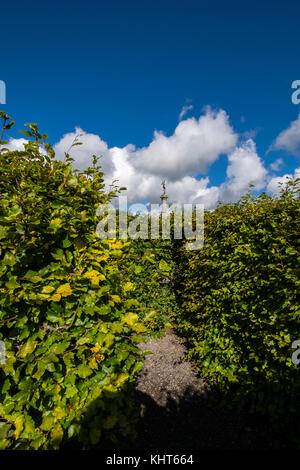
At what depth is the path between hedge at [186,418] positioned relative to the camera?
2848mm

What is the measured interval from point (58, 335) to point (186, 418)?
322 cm

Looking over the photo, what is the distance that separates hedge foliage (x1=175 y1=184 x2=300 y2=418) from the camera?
254 centimetres

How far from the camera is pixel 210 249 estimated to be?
13.8ft

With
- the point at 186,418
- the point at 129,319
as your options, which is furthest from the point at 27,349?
the point at 186,418

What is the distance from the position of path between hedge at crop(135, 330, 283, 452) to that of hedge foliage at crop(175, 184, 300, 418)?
0.30 meters

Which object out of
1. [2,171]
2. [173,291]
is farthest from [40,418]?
[173,291]

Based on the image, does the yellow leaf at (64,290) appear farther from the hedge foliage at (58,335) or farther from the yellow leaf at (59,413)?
the yellow leaf at (59,413)

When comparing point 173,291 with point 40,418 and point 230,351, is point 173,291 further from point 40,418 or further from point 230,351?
point 40,418

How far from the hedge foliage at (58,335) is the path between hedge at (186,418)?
7.75 feet

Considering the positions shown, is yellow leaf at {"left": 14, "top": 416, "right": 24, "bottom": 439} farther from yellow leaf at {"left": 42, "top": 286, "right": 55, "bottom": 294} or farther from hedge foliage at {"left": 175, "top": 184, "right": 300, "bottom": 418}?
hedge foliage at {"left": 175, "top": 184, "right": 300, "bottom": 418}

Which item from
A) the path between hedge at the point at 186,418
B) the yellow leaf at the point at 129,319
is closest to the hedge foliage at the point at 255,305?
the path between hedge at the point at 186,418

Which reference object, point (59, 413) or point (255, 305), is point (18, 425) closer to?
point (59, 413)

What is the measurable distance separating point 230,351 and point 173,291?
10.1ft

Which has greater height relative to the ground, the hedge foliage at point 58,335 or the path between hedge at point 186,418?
the hedge foliage at point 58,335
